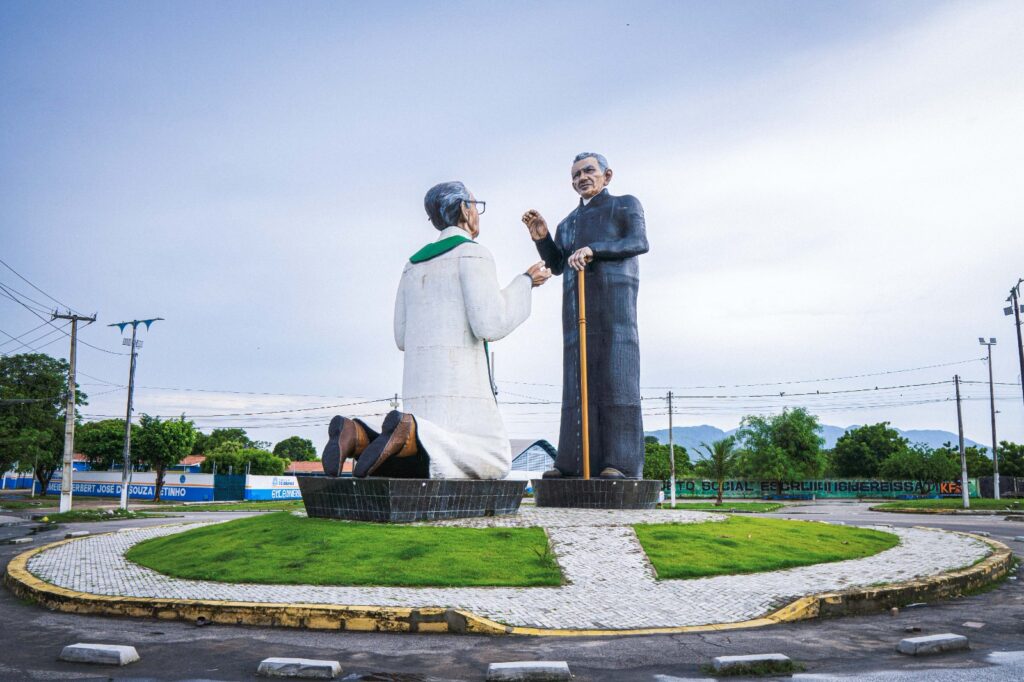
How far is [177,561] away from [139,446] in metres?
38.6

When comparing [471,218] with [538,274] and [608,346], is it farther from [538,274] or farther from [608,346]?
[608,346]

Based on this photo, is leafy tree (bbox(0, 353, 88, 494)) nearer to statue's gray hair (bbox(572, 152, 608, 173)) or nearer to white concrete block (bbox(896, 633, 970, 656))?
statue's gray hair (bbox(572, 152, 608, 173))

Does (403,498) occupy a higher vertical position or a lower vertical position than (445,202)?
lower

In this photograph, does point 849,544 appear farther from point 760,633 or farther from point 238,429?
point 238,429

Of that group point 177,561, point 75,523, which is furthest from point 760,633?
point 75,523

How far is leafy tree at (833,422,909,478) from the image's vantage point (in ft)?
216

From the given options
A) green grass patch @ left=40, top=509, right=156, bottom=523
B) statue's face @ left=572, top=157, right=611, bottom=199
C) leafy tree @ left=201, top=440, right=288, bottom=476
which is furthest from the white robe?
leafy tree @ left=201, top=440, right=288, bottom=476

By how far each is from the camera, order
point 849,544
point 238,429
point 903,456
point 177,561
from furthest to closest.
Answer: point 238,429 → point 903,456 → point 849,544 → point 177,561

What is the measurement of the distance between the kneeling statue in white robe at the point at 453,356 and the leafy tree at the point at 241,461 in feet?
176

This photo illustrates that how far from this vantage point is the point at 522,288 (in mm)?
11633

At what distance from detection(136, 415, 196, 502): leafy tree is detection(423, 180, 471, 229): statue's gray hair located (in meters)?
37.4

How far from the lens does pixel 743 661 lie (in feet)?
17.4

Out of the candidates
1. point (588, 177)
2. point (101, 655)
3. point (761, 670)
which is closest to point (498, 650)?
point (761, 670)

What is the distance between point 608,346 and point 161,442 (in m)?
37.3
